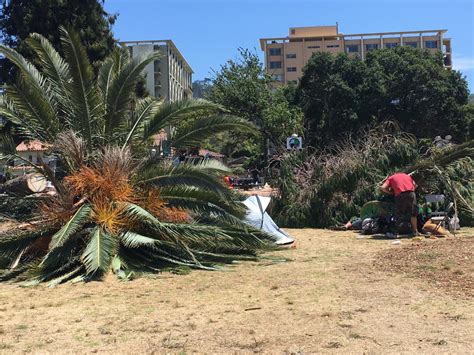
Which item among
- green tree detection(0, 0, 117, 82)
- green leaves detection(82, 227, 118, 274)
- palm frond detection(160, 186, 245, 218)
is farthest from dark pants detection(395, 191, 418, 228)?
green tree detection(0, 0, 117, 82)

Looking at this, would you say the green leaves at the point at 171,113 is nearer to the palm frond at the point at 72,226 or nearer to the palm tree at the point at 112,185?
the palm tree at the point at 112,185

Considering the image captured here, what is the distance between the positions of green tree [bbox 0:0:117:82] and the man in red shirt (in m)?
17.6

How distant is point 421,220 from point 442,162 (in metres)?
1.92

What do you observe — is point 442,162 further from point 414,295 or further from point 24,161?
point 24,161

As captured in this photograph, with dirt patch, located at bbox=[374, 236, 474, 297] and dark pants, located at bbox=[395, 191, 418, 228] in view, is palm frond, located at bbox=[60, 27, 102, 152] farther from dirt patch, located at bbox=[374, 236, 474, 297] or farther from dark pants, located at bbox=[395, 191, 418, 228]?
dark pants, located at bbox=[395, 191, 418, 228]

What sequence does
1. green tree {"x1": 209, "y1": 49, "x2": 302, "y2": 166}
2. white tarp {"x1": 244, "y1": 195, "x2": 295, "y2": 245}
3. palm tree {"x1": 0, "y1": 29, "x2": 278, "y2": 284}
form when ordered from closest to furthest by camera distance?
palm tree {"x1": 0, "y1": 29, "x2": 278, "y2": 284} → white tarp {"x1": 244, "y1": 195, "x2": 295, "y2": 245} → green tree {"x1": 209, "y1": 49, "x2": 302, "y2": 166}

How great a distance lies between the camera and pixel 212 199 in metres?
9.83

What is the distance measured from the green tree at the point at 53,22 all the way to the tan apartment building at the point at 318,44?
9875 centimetres

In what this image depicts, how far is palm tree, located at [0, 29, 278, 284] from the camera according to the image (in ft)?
28.5

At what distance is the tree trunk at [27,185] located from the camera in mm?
10336

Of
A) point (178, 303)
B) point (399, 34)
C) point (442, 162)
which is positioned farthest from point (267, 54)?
point (178, 303)

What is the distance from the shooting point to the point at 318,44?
407 ft

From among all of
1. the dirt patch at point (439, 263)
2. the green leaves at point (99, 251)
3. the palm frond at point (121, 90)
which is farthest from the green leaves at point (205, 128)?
the dirt patch at point (439, 263)

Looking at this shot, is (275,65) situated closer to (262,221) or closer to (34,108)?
(262,221)
